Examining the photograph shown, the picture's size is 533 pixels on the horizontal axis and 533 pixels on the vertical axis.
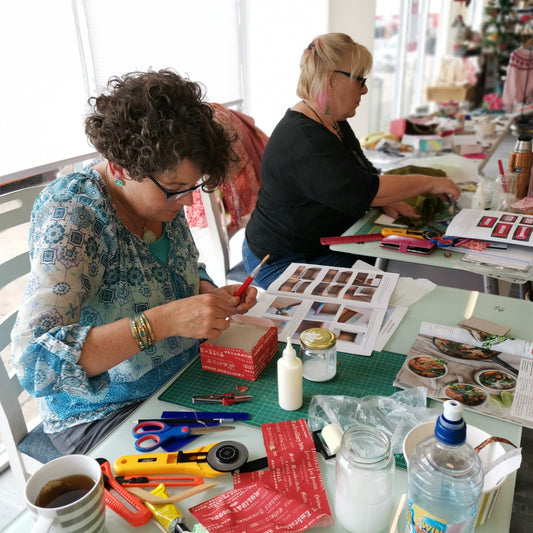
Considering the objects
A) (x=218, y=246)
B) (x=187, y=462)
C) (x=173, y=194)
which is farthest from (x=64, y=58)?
(x=187, y=462)

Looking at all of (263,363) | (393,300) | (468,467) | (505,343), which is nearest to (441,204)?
(393,300)

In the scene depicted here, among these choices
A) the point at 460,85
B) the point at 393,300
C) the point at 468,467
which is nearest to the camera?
the point at 468,467

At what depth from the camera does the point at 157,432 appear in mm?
863

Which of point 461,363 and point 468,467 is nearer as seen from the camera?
point 468,467

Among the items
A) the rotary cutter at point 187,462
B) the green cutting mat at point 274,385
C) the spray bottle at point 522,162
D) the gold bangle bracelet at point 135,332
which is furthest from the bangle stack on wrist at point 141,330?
the spray bottle at point 522,162

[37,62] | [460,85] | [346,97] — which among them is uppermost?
[37,62]

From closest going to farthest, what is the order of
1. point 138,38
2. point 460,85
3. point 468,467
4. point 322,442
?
point 468,467
point 322,442
point 138,38
point 460,85

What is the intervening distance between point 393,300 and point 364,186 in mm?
561

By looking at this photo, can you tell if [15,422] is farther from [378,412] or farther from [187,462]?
[378,412]

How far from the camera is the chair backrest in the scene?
45.4 inches

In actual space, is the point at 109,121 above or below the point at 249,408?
above

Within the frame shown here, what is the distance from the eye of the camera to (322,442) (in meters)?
0.83

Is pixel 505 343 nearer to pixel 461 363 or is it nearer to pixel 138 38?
pixel 461 363

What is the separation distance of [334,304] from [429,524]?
68 centimetres
